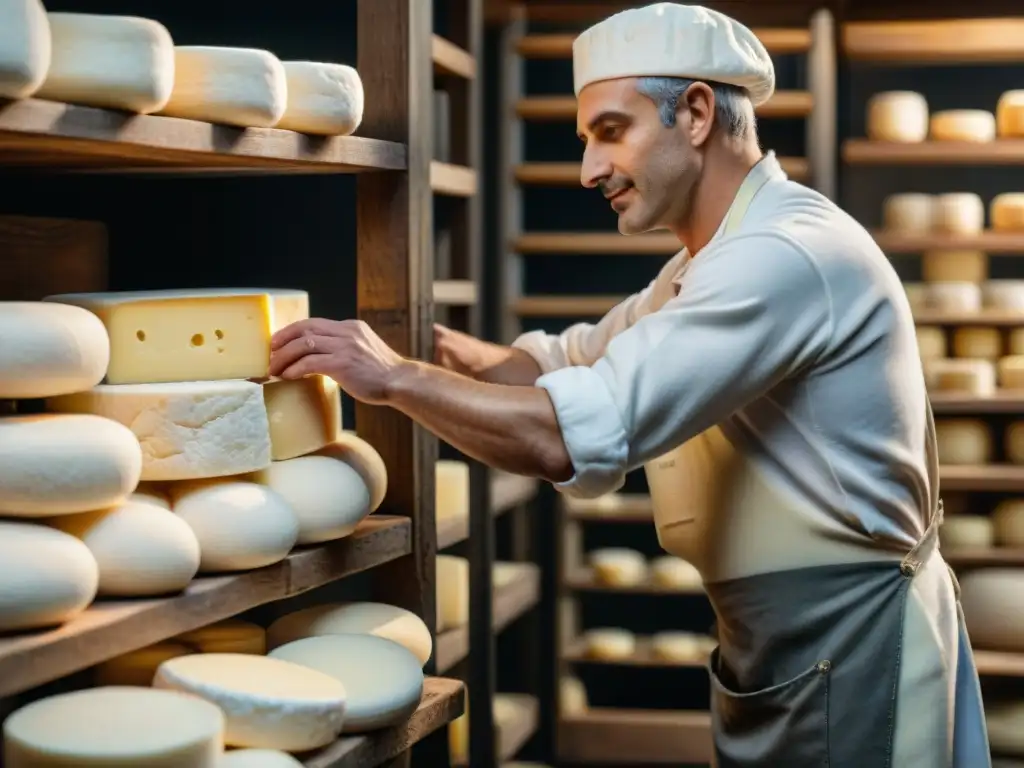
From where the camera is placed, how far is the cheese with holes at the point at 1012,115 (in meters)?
4.04

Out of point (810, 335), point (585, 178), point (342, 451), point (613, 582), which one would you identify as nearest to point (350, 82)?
point (585, 178)

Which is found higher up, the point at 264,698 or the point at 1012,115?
the point at 1012,115

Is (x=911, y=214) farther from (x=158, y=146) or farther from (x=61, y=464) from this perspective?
(x=61, y=464)

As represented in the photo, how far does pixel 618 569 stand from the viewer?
14.1 feet

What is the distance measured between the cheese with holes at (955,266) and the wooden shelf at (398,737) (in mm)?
2502

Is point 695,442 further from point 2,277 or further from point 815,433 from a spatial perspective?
point 2,277

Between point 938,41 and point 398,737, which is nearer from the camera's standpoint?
point 398,737

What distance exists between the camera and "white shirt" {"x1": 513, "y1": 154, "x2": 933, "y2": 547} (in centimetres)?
183

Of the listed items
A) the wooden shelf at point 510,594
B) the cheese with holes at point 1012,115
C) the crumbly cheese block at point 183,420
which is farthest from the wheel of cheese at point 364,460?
the cheese with holes at point 1012,115

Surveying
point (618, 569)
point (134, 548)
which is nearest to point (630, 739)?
point (618, 569)

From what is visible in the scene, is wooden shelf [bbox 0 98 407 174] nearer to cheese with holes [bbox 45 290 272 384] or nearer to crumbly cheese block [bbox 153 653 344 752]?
cheese with holes [bbox 45 290 272 384]

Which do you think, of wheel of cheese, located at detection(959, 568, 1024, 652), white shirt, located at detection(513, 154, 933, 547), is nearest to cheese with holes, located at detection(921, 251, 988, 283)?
wheel of cheese, located at detection(959, 568, 1024, 652)

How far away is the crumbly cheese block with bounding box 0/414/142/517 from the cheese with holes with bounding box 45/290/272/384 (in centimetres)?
22

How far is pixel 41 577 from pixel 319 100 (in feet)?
2.48
